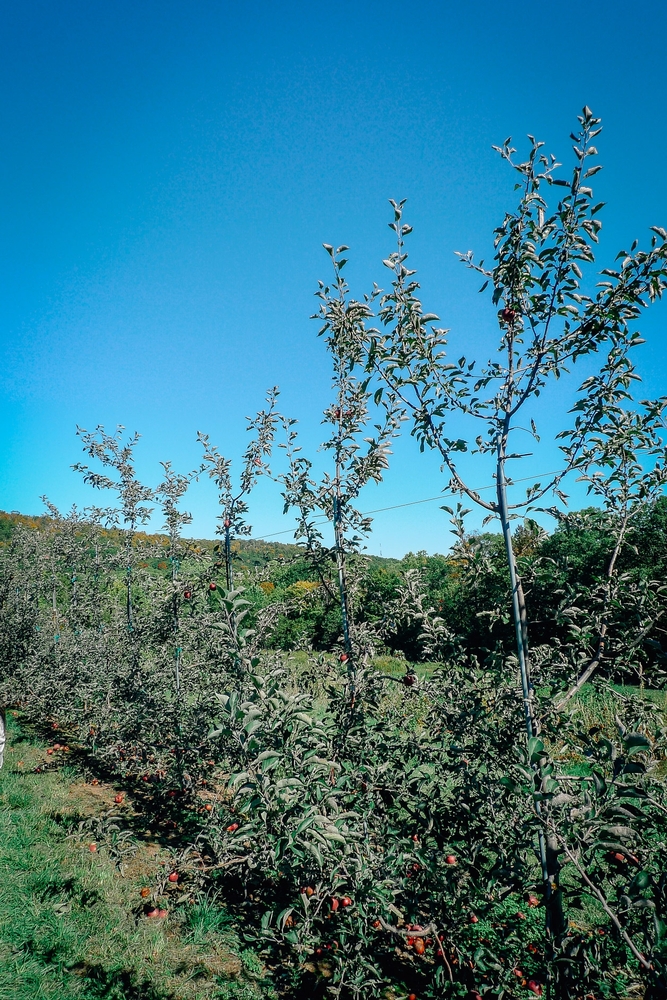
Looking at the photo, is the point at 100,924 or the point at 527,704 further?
the point at 100,924

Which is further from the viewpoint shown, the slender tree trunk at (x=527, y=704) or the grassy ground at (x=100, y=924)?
the grassy ground at (x=100, y=924)

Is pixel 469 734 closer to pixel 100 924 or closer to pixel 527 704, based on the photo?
pixel 527 704

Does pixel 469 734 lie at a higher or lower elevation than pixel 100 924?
higher

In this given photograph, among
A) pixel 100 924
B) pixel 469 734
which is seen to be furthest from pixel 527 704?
pixel 100 924

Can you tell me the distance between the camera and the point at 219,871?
344 centimetres

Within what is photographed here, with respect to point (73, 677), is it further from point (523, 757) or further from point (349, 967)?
point (523, 757)

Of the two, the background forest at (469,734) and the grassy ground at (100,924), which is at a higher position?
the background forest at (469,734)

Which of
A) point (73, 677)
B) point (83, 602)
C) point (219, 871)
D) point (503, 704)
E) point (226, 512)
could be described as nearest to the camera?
point (503, 704)

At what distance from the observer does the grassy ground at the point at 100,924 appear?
2.53 meters

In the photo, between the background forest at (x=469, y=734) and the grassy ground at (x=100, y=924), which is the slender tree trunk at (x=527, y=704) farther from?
the grassy ground at (x=100, y=924)

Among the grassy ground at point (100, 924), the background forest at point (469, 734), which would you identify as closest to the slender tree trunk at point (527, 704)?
the background forest at point (469, 734)

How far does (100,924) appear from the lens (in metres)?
3.01

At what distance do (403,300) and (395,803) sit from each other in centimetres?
259

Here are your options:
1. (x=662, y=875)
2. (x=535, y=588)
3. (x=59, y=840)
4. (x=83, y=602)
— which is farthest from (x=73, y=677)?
(x=662, y=875)
